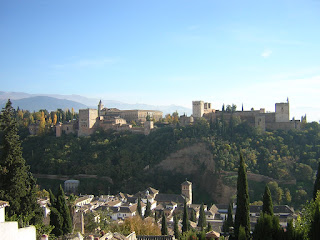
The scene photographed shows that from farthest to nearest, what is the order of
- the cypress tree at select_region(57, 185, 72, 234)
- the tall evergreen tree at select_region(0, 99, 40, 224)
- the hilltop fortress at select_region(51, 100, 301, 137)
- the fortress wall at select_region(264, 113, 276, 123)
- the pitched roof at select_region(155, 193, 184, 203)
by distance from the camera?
the fortress wall at select_region(264, 113, 276, 123), the hilltop fortress at select_region(51, 100, 301, 137), the pitched roof at select_region(155, 193, 184, 203), the cypress tree at select_region(57, 185, 72, 234), the tall evergreen tree at select_region(0, 99, 40, 224)

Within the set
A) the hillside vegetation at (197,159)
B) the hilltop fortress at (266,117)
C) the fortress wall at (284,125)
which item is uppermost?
the hilltop fortress at (266,117)

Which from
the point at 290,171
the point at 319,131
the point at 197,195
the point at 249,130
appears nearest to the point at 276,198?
the point at 290,171

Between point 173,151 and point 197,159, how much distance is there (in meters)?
4.13

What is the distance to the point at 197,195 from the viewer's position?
47125 mm

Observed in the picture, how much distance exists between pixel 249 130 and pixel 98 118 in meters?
27.4

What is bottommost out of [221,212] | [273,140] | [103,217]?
[221,212]

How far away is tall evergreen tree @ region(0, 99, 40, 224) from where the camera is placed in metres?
16.9

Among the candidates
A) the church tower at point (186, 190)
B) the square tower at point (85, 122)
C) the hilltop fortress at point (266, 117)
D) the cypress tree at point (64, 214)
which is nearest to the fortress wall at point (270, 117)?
the hilltop fortress at point (266, 117)

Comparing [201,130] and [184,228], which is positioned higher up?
[201,130]

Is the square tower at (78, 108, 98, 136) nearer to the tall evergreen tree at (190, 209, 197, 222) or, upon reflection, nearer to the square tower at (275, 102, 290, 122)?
the tall evergreen tree at (190, 209, 197, 222)

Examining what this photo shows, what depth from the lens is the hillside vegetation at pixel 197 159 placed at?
45.9 meters

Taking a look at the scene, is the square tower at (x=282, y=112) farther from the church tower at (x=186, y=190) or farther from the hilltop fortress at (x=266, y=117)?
the church tower at (x=186, y=190)

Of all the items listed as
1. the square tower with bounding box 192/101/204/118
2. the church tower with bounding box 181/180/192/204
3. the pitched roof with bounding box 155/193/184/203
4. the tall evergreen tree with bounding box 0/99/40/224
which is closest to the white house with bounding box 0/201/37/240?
the tall evergreen tree with bounding box 0/99/40/224

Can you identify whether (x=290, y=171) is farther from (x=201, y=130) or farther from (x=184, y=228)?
(x=184, y=228)
